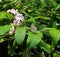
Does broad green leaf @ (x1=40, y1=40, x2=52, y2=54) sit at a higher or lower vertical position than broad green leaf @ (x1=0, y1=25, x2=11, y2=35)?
lower

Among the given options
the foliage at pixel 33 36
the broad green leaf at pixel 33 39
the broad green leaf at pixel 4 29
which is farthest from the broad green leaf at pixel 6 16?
the broad green leaf at pixel 33 39

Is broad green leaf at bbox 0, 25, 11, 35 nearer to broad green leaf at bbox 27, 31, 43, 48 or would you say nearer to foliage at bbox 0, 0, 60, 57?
foliage at bbox 0, 0, 60, 57

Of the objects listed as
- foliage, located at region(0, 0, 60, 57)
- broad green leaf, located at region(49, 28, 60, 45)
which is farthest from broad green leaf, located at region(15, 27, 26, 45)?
broad green leaf, located at region(49, 28, 60, 45)

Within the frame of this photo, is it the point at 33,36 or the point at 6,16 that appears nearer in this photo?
the point at 33,36

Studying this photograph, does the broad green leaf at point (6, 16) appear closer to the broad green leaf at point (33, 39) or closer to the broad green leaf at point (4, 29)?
the broad green leaf at point (4, 29)

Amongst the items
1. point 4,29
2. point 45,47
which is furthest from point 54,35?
point 4,29

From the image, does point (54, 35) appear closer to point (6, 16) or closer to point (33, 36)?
point (33, 36)
